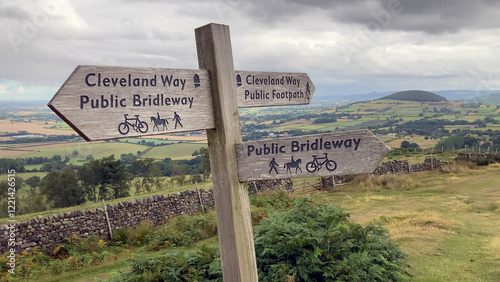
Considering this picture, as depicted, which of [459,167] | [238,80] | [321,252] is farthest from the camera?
[459,167]

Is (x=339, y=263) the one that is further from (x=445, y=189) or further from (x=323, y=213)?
(x=445, y=189)

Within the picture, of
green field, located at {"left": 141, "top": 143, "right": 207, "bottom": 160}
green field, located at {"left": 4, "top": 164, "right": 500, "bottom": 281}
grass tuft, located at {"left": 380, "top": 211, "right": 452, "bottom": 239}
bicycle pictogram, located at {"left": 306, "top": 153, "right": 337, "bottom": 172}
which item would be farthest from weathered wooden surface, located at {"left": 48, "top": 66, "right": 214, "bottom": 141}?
green field, located at {"left": 141, "top": 143, "right": 207, "bottom": 160}

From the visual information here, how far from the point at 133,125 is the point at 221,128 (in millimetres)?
669

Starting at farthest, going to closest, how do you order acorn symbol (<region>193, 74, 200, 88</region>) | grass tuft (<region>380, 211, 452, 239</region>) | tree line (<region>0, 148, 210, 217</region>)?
1. tree line (<region>0, 148, 210, 217</region>)
2. grass tuft (<region>380, 211, 452, 239</region>)
3. acorn symbol (<region>193, 74, 200, 88</region>)

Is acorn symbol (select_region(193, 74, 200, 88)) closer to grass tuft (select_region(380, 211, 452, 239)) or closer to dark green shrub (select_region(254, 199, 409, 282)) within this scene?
dark green shrub (select_region(254, 199, 409, 282))

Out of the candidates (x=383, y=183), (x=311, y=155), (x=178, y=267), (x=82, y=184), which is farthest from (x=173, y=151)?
(x=311, y=155)

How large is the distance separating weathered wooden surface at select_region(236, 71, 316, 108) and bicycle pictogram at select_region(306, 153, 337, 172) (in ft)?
2.63

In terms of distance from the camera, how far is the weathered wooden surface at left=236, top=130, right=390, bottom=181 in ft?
8.50

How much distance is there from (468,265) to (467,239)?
2200 mm

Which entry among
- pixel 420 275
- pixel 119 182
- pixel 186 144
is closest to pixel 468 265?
pixel 420 275

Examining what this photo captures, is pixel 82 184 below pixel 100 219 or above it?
above

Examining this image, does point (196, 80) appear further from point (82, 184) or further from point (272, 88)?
point (82, 184)

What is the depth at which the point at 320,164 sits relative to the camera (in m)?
2.71

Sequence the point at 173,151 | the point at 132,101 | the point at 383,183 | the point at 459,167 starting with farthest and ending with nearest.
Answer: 1. the point at 173,151
2. the point at 459,167
3. the point at 383,183
4. the point at 132,101
